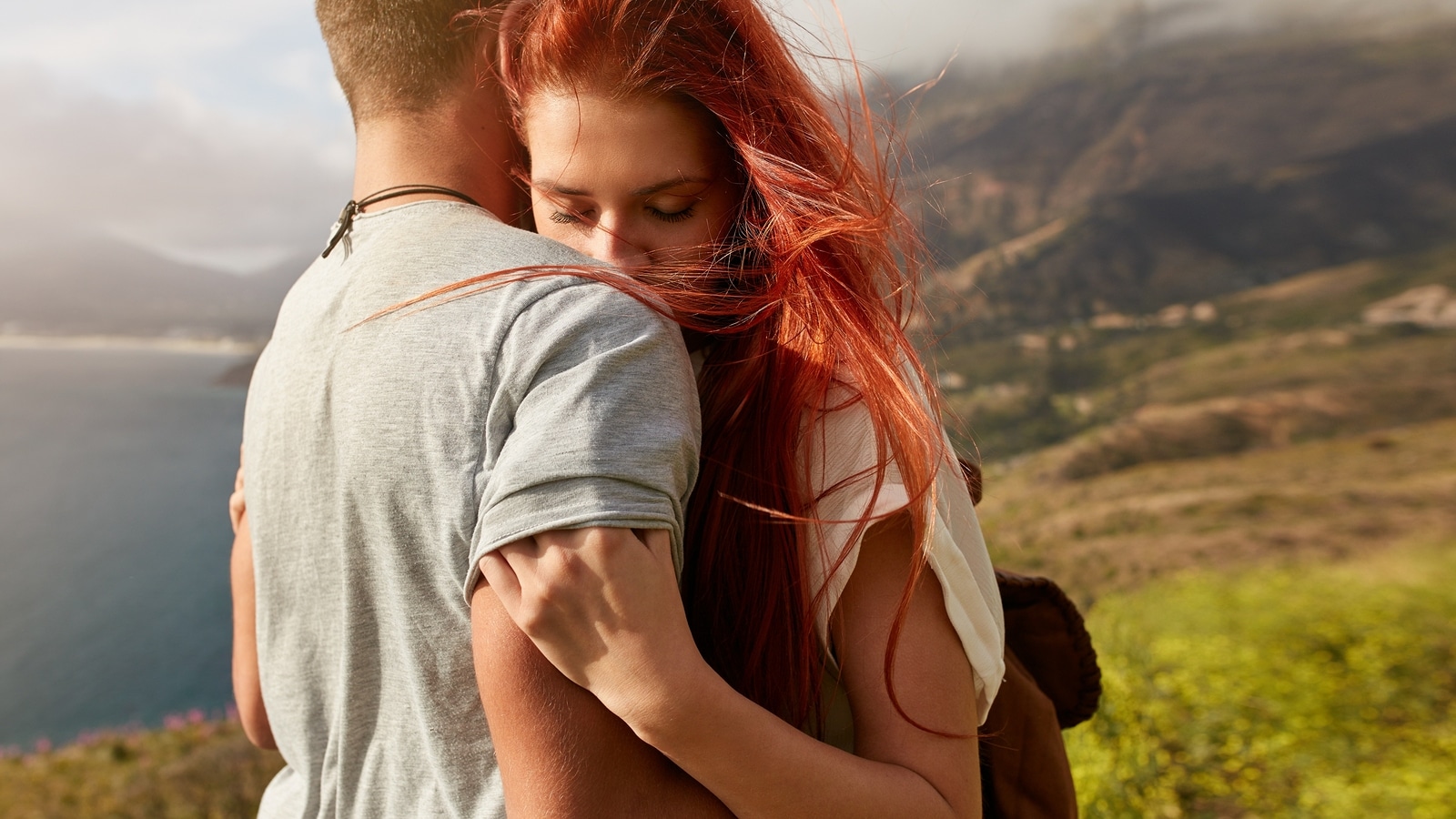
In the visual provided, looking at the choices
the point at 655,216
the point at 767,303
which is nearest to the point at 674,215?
the point at 655,216

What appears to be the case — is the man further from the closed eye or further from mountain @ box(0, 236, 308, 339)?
mountain @ box(0, 236, 308, 339)

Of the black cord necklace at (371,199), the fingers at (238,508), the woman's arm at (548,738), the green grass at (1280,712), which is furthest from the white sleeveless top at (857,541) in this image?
the green grass at (1280,712)

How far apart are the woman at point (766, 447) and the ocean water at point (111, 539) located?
762 centimetres

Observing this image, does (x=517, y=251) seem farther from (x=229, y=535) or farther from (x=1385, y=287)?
(x=1385, y=287)

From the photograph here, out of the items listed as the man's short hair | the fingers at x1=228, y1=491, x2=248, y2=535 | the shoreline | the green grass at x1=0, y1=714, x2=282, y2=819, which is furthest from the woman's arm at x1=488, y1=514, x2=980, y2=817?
the shoreline

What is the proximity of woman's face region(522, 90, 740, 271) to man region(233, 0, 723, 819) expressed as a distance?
76mm

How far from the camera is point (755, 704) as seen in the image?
83cm

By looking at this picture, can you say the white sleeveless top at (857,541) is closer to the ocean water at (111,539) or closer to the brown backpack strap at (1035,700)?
the brown backpack strap at (1035,700)

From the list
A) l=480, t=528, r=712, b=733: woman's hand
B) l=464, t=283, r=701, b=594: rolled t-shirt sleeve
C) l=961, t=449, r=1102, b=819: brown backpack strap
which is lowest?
l=961, t=449, r=1102, b=819: brown backpack strap

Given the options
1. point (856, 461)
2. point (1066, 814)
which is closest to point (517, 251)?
point (856, 461)

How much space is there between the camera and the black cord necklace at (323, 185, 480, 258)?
1.10m

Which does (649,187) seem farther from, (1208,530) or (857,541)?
(1208,530)

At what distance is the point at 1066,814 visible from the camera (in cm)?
125

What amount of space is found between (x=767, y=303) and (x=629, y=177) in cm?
26
